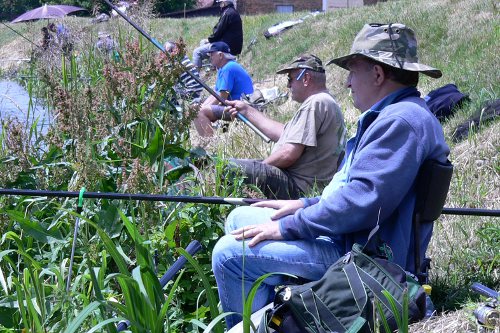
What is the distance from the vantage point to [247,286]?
315 centimetres

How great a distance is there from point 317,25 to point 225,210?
13570mm

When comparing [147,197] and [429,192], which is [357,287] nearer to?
[429,192]

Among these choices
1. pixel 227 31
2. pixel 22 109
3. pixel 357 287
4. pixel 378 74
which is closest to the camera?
pixel 357 287

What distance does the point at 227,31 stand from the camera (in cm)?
1271

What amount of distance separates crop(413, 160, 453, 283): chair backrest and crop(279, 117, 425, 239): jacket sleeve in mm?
57

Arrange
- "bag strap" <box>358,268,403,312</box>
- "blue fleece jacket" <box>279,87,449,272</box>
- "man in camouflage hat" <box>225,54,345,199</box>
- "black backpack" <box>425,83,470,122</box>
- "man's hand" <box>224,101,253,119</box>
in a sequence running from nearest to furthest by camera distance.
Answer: "bag strap" <box>358,268,403,312</box> → "blue fleece jacket" <box>279,87,449,272</box> → "man in camouflage hat" <box>225,54,345,199</box> → "man's hand" <box>224,101,253,119</box> → "black backpack" <box>425,83,470,122</box>

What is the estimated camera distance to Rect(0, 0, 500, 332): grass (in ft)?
11.7

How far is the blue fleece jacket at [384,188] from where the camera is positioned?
114 inches

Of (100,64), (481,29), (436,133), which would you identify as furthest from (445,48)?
(436,133)

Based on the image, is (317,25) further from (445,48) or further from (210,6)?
(210,6)

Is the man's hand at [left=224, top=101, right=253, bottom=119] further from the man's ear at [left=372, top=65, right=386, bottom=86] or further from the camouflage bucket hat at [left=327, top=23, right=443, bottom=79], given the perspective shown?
the man's ear at [left=372, top=65, right=386, bottom=86]

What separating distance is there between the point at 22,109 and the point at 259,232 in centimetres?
393

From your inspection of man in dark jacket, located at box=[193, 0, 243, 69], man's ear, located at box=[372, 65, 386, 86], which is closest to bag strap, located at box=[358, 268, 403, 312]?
man's ear, located at box=[372, 65, 386, 86]

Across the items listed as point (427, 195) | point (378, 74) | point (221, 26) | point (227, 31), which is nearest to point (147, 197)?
point (378, 74)
